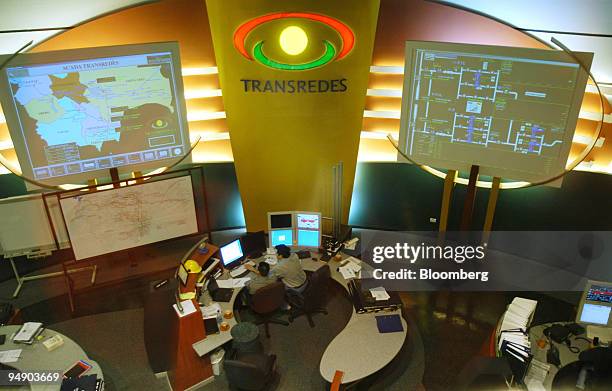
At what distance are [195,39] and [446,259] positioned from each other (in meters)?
5.00

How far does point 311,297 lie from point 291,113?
2.47 meters

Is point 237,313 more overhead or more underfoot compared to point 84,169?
more underfoot

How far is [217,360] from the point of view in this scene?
5297mm

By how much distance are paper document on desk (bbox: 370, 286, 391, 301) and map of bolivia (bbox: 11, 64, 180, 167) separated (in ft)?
11.5

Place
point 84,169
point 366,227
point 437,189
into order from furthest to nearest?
point 366,227 < point 437,189 < point 84,169

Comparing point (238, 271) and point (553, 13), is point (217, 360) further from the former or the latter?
point (553, 13)

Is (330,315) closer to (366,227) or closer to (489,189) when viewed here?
(366,227)

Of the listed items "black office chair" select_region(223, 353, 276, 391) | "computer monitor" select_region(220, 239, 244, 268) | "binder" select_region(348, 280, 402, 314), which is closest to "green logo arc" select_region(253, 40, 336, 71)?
"computer monitor" select_region(220, 239, 244, 268)

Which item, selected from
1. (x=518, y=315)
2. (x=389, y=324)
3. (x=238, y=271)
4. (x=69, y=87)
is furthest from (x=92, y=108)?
(x=518, y=315)

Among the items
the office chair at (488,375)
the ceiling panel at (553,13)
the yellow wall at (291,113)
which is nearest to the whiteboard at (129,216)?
the yellow wall at (291,113)

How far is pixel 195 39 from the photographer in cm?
661

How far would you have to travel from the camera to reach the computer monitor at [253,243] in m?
6.44

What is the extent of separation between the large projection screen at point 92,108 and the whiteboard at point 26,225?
69cm

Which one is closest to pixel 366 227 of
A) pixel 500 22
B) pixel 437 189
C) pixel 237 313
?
pixel 437 189
